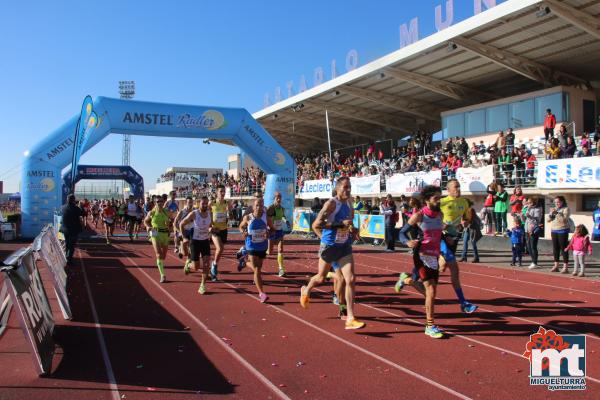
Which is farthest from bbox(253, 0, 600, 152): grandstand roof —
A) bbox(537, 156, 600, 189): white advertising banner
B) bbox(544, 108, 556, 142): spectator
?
bbox(537, 156, 600, 189): white advertising banner

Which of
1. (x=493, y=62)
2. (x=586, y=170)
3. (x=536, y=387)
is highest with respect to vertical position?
(x=493, y=62)

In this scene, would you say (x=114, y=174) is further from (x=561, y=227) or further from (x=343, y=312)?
(x=343, y=312)

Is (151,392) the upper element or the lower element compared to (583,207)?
lower

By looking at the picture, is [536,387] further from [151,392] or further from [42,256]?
[42,256]

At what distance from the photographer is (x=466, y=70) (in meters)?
23.0

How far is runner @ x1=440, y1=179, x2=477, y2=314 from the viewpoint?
Answer: 6983 mm

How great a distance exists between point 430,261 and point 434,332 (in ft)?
2.84

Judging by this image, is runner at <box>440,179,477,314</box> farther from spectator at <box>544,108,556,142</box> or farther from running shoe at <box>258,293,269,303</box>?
spectator at <box>544,108,556,142</box>

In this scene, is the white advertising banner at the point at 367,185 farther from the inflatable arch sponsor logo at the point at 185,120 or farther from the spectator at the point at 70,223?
the spectator at the point at 70,223

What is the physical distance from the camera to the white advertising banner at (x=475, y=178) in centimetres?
1853

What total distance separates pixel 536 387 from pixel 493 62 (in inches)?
772

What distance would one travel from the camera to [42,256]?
6613mm

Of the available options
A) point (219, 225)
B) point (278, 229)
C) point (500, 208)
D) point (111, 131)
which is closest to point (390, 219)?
point (500, 208)

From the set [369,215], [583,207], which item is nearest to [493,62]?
[583,207]
